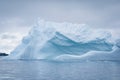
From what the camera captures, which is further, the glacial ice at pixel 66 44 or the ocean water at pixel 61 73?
the glacial ice at pixel 66 44

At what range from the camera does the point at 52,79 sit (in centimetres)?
1931

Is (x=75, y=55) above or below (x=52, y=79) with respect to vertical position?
above

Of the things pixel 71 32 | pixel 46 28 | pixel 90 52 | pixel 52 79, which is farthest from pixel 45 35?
pixel 52 79

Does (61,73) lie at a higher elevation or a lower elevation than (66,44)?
lower

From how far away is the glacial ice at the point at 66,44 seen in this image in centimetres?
3709

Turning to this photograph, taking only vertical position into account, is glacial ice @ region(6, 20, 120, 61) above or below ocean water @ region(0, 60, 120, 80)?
above

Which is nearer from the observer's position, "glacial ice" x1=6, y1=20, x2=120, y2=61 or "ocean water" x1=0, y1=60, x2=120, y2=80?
"ocean water" x1=0, y1=60, x2=120, y2=80

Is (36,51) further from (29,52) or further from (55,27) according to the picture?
(55,27)

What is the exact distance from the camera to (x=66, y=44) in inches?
1455

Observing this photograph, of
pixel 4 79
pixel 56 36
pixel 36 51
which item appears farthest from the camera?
pixel 36 51

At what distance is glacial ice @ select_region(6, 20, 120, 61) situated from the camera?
122 feet

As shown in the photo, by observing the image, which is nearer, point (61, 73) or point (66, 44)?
point (61, 73)

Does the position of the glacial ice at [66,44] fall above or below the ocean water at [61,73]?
above

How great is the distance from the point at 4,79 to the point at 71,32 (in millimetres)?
19854
